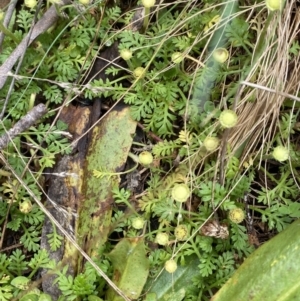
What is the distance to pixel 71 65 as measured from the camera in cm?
202

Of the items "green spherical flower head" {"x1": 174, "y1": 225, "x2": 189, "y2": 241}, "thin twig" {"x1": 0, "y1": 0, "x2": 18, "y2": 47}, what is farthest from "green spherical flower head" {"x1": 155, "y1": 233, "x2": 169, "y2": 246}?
"thin twig" {"x1": 0, "y1": 0, "x2": 18, "y2": 47}

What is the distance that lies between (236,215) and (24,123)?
81cm

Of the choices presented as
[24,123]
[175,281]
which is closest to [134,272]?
[175,281]

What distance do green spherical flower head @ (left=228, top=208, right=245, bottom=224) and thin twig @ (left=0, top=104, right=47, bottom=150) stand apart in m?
0.74

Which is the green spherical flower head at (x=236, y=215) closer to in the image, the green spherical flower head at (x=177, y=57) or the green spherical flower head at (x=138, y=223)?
the green spherical flower head at (x=138, y=223)

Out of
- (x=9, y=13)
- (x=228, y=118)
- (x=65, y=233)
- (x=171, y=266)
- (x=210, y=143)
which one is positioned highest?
(x=9, y=13)

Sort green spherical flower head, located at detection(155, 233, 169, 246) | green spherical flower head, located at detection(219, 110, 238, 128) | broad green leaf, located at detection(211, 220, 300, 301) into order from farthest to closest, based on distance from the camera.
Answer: green spherical flower head, located at detection(155, 233, 169, 246) < broad green leaf, located at detection(211, 220, 300, 301) < green spherical flower head, located at detection(219, 110, 238, 128)

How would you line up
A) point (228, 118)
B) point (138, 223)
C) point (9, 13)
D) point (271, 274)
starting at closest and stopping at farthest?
point (228, 118), point (271, 274), point (138, 223), point (9, 13)

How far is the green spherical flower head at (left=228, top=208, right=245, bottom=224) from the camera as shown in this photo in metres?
1.77

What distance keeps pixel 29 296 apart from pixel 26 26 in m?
1.00

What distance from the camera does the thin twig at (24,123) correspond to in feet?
6.17

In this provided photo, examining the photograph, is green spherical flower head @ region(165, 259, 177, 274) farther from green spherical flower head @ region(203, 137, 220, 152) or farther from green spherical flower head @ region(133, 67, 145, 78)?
green spherical flower head @ region(133, 67, 145, 78)

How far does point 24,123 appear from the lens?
6.25ft

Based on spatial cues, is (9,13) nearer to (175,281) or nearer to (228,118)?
(228,118)
